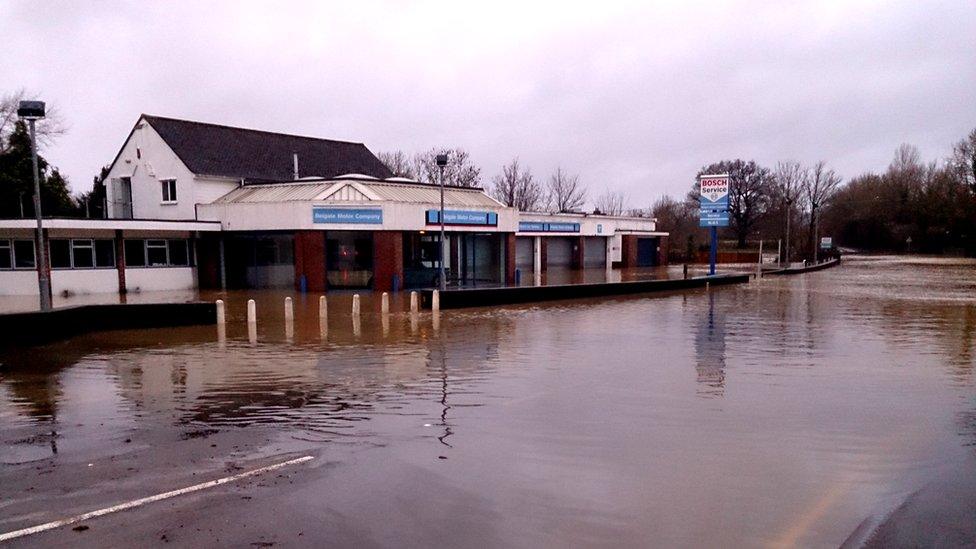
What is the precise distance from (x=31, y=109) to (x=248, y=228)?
14.4 m

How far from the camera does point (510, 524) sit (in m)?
5.65

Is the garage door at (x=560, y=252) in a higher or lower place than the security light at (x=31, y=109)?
lower

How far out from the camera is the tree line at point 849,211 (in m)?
72.1

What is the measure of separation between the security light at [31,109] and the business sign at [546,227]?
3069 cm

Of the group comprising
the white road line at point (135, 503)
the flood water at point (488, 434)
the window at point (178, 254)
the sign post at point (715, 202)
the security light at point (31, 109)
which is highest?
the security light at point (31, 109)

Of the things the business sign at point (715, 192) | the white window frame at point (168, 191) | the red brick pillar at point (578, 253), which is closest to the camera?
the white window frame at point (168, 191)

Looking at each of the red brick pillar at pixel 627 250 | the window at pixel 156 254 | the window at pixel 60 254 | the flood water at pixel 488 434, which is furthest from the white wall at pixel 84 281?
the red brick pillar at pixel 627 250

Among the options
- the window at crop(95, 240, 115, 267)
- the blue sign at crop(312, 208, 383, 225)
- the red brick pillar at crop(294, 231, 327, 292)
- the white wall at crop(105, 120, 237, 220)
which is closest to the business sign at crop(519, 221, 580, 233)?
the blue sign at crop(312, 208, 383, 225)

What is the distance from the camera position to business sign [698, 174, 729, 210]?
36.9m

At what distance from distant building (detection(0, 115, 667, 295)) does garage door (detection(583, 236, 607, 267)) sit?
1769 cm

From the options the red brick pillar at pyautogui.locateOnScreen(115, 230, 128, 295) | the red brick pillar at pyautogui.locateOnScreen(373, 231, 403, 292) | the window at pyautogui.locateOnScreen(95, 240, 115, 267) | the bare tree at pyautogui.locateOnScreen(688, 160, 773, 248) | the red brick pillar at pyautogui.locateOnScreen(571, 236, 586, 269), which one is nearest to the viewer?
the window at pyautogui.locateOnScreen(95, 240, 115, 267)

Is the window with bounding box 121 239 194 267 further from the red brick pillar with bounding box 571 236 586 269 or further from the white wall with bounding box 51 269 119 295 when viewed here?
the red brick pillar with bounding box 571 236 586 269

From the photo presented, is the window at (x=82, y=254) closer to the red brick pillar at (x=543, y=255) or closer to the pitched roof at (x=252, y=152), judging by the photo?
the pitched roof at (x=252, y=152)

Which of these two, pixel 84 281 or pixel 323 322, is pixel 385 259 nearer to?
pixel 323 322
